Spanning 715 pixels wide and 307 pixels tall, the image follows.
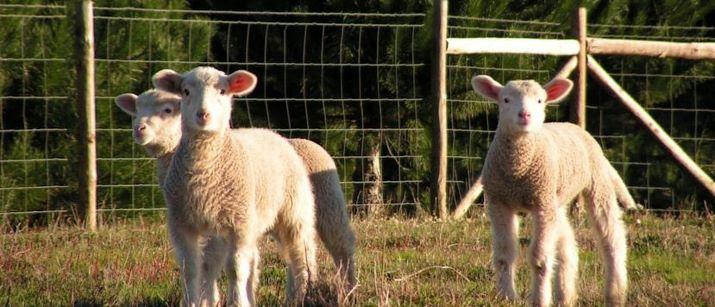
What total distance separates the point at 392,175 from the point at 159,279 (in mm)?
5197

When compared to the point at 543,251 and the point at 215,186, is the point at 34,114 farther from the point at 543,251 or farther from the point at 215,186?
the point at 543,251

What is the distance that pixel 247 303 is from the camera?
6.22m

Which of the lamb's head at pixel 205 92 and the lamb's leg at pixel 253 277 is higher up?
the lamb's head at pixel 205 92

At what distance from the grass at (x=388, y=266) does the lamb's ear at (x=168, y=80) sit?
1.10 metres

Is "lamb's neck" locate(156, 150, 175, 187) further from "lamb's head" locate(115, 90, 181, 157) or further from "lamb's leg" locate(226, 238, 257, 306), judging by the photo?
"lamb's leg" locate(226, 238, 257, 306)

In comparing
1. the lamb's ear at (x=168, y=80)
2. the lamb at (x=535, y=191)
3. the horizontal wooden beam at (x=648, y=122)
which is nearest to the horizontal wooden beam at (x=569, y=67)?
the horizontal wooden beam at (x=648, y=122)

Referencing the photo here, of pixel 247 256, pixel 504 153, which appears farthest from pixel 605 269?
pixel 247 256

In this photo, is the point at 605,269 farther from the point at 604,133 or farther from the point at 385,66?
the point at 604,133

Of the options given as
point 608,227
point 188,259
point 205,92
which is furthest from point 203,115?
point 608,227

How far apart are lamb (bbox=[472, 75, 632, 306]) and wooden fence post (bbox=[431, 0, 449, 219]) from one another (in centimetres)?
312

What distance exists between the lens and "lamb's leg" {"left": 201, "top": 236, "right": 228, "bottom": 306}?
6.31 meters

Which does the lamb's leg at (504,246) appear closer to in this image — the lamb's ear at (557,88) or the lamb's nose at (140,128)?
the lamb's ear at (557,88)

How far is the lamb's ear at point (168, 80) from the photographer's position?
6543 mm

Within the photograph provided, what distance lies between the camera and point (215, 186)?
632 cm
